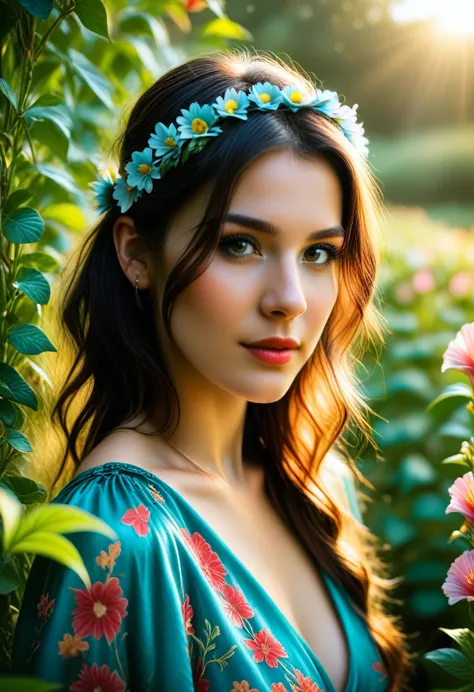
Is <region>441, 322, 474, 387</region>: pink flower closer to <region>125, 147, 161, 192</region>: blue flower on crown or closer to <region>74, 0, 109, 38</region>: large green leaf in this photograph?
<region>125, 147, 161, 192</region>: blue flower on crown

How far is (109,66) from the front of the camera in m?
2.17

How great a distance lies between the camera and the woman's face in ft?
4.66

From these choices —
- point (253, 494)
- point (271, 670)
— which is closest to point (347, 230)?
point (253, 494)

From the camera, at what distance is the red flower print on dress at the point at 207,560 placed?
4.68ft

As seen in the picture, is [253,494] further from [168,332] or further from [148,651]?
[148,651]

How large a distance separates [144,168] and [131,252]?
0.54 feet

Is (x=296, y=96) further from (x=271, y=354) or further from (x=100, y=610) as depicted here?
(x=100, y=610)

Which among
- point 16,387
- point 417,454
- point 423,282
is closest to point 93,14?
point 16,387

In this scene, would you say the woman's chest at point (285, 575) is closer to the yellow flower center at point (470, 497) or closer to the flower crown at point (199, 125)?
the yellow flower center at point (470, 497)

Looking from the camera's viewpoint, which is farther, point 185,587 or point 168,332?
point 168,332

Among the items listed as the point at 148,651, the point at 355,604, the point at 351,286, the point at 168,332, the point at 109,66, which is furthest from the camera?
the point at 109,66

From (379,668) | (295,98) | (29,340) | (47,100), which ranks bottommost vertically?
(379,668)

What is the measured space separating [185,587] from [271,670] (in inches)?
8.4

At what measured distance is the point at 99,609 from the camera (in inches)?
48.1
